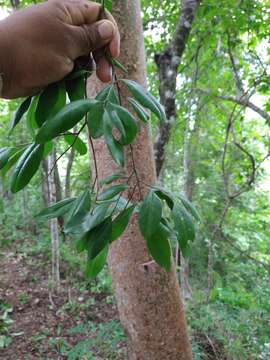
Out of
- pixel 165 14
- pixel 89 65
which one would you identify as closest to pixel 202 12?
pixel 165 14

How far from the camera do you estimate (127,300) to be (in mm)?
1269

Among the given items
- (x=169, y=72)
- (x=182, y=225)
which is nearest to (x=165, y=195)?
(x=182, y=225)

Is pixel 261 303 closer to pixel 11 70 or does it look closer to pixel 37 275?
pixel 37 275

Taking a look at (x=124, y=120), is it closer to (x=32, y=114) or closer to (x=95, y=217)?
(x=95, y=217)

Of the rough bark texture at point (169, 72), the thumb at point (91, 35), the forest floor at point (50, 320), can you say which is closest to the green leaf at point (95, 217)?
the thumb at point (91, 35)

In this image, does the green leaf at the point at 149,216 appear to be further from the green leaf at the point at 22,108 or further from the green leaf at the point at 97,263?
the green leaf at the point at 22,108

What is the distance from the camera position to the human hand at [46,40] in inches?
26.5

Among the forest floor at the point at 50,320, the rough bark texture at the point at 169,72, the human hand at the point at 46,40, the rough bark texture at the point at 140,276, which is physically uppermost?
the rough bark texture at the point at 169,72

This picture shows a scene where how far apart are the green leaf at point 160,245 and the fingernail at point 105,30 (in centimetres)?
43

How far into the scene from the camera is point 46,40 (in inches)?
27.5

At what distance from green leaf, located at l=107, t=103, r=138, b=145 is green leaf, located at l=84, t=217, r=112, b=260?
169mm

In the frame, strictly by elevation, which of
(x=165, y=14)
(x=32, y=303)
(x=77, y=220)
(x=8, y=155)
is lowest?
(x=32, y=303)

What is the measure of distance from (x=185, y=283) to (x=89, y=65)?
9.76 ft

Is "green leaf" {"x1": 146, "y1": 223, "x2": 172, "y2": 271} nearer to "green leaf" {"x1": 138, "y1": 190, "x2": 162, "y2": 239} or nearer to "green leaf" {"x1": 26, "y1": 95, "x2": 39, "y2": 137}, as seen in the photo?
"green leaf" {"x1": 138, "y1": 190, "x2": 162, "y2": 239}
